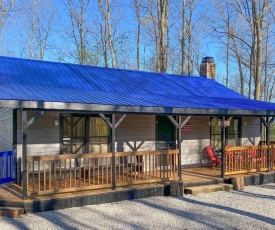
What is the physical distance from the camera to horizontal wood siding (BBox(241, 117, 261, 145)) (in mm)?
14586

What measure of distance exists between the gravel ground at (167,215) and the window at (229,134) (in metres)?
4.83

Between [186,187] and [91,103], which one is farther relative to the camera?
[186,187]

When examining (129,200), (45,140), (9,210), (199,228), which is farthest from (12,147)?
(199,228)

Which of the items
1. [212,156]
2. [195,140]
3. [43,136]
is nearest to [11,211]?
[43,136]

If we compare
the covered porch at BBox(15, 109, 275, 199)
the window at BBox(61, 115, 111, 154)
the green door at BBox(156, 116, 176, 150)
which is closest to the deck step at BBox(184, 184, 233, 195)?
the covered porch at BBox(15, 109, 275, 199)

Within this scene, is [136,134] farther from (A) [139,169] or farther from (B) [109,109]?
(B) [109,109]

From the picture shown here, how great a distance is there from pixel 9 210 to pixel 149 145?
611cm

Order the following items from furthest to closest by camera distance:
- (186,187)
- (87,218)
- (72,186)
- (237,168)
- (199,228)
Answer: (237,168)
(186,187)
(72,186)
(87,218)
(199,228)

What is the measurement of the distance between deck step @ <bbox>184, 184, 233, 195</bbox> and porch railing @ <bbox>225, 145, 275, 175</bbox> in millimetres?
811

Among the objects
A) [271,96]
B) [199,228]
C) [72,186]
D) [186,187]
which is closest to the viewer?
[199,228]

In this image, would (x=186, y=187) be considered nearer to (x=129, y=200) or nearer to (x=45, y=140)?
(x=129, y=200)

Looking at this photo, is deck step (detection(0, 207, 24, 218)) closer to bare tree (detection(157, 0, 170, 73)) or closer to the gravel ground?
the gravel ground

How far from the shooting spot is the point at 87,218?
23.6 ft

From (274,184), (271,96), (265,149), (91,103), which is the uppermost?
(271,96)
